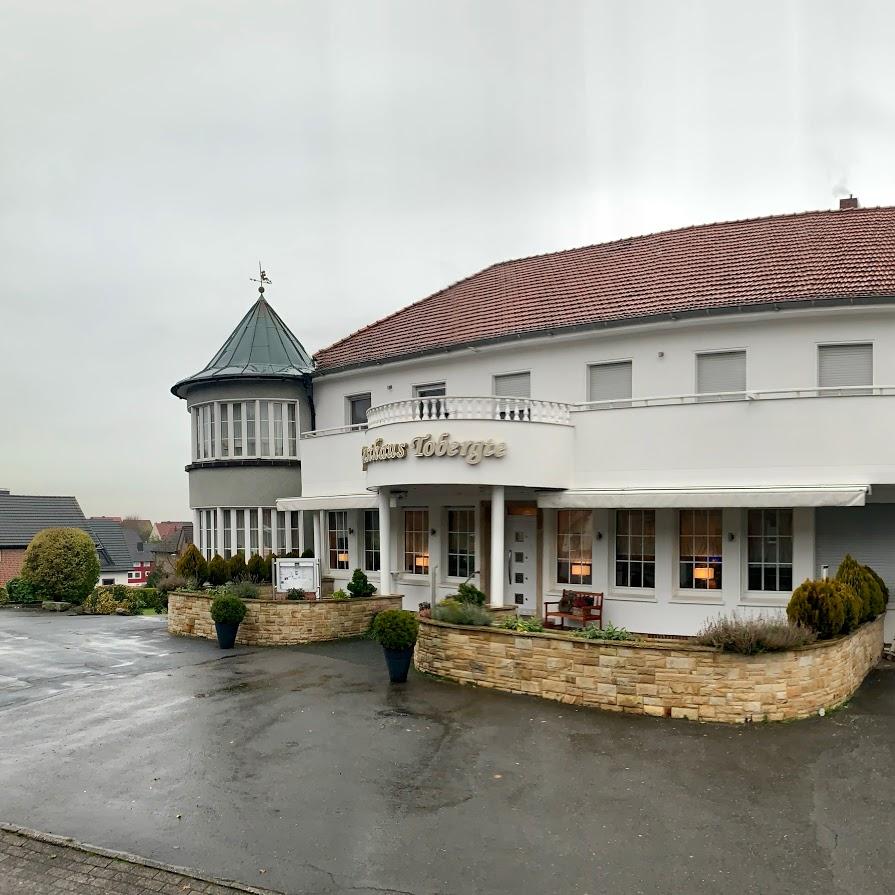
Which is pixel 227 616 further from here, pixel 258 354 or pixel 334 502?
pixel 258 354

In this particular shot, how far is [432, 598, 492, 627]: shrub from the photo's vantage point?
45.2 feet

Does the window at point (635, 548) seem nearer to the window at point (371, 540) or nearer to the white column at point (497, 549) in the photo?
the white column at point (497, 549)

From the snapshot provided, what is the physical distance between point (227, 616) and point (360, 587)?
3.62 m

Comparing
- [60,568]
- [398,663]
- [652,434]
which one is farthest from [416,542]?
[60,568]

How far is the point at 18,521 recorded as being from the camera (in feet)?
166

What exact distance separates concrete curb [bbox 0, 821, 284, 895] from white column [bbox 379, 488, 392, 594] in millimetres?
11103

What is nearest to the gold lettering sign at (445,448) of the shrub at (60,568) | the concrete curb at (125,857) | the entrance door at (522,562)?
the entrance door at (522,562)

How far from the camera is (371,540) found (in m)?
22.2

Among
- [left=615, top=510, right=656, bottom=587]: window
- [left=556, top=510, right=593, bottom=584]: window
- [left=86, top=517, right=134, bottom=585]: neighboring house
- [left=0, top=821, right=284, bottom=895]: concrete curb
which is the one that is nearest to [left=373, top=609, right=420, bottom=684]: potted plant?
[left=556, top=510, right=593, bottom=584]: window

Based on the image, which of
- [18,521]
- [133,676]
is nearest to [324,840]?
[133,676]

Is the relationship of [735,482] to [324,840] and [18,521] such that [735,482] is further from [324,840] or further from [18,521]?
[18,521]

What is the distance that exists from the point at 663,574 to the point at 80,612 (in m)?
23.3

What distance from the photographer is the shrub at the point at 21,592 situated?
3331 centimetres

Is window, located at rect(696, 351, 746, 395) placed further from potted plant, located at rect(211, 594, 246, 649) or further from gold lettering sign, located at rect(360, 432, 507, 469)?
potted plant, located at rect(211, 594, 246, 649)
